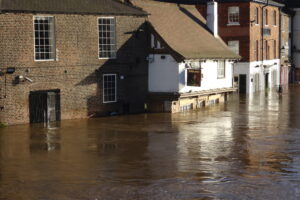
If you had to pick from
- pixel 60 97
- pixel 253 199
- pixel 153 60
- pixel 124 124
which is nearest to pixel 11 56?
pixel 60 97

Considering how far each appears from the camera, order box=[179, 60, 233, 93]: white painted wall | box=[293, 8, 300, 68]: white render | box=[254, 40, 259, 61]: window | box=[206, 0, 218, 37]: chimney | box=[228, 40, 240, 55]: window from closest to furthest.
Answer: box=[179, 60, 233, 93]: white painted wall < box=[206, 0, 218, 37]: chimney < box=[228, 40, 240, 55]: window < box=[254, 40, 259, 61]: window < box=[293, 8, 300, 68]: white render

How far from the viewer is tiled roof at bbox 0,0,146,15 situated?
3484 centimetres

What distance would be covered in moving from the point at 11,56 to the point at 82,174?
1457cm

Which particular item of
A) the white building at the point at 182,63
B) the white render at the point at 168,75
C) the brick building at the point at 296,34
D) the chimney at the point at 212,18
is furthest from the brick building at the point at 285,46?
the white render at the point at 168,75

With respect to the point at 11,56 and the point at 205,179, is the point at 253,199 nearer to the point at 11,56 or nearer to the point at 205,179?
the point at 205,179

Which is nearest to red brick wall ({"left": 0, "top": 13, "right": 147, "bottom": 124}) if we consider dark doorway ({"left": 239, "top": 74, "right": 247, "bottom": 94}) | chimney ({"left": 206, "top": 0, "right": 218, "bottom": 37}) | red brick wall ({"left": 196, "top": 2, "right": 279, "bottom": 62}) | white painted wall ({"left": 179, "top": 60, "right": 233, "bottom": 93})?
white painted wall ({"left": 179, "top": 60, "right": 233, "bottom": 93})

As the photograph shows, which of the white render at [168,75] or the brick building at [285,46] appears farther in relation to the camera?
the brick building at [285,46]

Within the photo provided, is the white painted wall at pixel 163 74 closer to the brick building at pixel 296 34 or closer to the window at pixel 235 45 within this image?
the window at pixel 235 45

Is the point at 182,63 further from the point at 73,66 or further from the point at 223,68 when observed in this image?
the point at 73,66

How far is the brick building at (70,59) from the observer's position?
115ft

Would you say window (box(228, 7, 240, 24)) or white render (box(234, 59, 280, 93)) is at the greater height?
window (box(228, 7, 240, 24))

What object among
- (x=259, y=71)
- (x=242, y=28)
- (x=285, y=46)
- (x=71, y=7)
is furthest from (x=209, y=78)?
(x=285, y=46)

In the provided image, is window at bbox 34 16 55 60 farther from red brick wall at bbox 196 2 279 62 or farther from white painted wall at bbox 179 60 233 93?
red brick wall at bbox 196 2 279 62

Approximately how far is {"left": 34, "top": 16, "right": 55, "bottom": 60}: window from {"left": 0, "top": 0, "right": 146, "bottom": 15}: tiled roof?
2.27 feet
